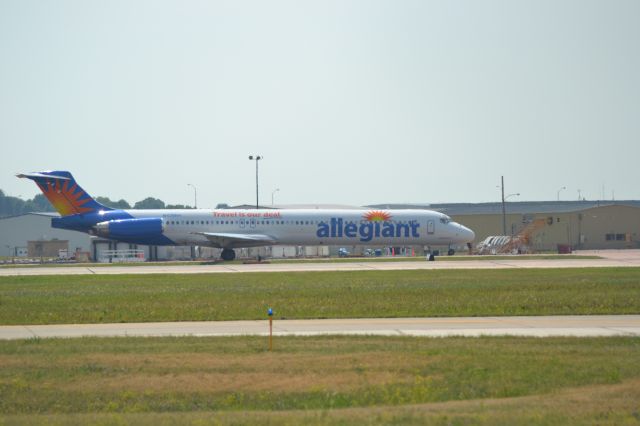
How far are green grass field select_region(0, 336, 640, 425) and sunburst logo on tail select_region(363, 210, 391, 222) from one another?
46389 millimetres

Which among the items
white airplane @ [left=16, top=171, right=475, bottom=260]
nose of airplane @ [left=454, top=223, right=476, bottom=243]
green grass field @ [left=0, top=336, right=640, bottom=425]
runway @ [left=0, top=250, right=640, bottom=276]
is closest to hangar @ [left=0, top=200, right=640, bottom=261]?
white airplane @ [left=16, top=171, right=475, bottom=260]

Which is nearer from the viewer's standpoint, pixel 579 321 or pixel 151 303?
pixel 579 321

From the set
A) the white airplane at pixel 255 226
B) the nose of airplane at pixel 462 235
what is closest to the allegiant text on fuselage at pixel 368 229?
the white airplane at pixel 255 226

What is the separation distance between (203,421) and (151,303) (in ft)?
55.6

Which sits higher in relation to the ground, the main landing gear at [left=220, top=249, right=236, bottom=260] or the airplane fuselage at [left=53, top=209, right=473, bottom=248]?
the airplane fuselage at [left=53, top=209, right=473, bottom=248]

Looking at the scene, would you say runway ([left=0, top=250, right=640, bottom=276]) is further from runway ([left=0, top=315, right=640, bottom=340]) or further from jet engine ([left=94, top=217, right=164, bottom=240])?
runway ([left=0, top=315, right=640, bottom=340])

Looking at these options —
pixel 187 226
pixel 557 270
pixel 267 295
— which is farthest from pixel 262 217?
pixel 267 295

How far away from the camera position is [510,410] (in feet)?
40.6

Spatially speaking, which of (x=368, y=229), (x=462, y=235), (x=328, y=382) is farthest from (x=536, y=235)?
(x=328, y=382)

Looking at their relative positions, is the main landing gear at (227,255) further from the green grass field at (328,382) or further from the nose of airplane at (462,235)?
the green grass field at (328,382)

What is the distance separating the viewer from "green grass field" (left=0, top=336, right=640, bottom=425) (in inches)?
490

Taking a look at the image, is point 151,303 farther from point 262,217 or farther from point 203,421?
point 262,217

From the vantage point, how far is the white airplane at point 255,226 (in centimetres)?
6431

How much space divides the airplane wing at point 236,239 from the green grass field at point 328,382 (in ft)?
149
